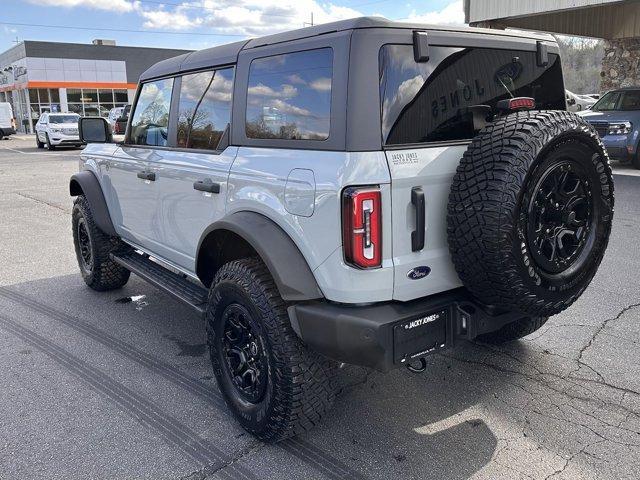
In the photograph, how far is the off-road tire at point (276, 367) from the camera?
272 cm

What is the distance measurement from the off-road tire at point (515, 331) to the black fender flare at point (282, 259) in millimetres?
1713

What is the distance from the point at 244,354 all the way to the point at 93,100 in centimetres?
4625

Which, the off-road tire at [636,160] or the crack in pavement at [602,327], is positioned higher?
the off-road tire at [636,160]

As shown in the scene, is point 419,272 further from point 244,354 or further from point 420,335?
point 244,354

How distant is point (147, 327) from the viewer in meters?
4.59

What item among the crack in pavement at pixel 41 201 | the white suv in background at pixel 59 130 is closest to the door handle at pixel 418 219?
the crack in pavement at pixel 41 201

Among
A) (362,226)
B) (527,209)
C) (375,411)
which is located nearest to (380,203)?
(362,226)

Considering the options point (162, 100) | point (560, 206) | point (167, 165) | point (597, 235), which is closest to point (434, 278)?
point (560, 206)

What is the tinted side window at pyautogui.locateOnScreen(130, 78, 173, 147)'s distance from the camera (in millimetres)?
4074

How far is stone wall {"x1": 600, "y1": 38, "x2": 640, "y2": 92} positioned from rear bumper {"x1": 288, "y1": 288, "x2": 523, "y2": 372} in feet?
56.2

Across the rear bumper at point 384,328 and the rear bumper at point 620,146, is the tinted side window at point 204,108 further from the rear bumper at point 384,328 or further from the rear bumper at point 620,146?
the rear bumper at point 620,146

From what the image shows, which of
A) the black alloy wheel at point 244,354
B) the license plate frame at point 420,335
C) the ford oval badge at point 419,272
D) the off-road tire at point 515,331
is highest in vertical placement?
the ford oval badge at point 419,272

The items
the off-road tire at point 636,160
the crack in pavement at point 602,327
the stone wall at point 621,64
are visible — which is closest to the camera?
the crack in pavement at point 602,327

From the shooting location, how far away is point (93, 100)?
44.4m
